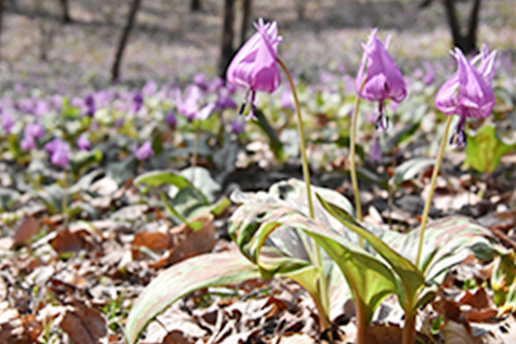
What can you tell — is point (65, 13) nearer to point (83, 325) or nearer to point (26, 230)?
point (26, 230)

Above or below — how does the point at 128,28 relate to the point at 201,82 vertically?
above

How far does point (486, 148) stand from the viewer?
2615 millimetres

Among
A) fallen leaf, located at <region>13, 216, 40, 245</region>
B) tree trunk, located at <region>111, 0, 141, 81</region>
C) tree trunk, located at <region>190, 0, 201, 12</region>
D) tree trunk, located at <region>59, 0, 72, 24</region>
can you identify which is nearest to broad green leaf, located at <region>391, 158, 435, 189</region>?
fallen leaf, located at <region>13, 216, 40, 245</region>

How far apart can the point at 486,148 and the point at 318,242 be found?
5.72 ft

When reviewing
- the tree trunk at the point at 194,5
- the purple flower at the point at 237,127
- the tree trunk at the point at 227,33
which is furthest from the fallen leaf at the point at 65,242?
the tree trunk at the point at 194,5

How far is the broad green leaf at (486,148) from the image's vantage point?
253 cm

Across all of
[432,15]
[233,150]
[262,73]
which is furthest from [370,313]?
[432,15]

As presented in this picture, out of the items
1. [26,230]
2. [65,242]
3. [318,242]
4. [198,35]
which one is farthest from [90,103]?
[198,35]

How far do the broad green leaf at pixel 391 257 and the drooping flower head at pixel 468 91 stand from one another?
1.05 feet

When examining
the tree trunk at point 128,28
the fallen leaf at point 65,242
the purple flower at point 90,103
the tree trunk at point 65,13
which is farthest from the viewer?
the tree trunk at point 65,13

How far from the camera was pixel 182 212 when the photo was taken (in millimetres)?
2447

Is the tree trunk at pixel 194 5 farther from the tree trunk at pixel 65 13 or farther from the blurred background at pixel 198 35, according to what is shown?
the tree trunk at pixel 65 13

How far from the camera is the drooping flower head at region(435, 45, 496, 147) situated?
43.8 inches

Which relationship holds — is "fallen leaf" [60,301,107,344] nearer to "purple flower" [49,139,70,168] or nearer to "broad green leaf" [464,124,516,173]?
"purple flower" [49,139,70,168]
